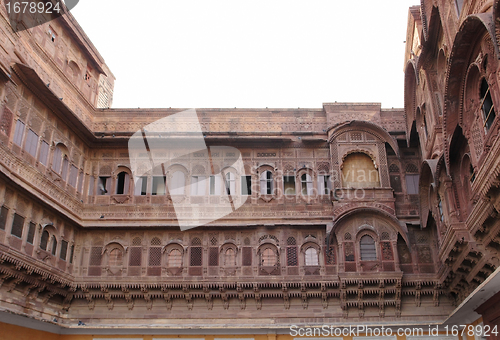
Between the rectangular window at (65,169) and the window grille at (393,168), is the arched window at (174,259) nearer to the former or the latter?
the rectangular window at (65,169)

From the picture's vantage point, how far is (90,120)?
56.8 ft

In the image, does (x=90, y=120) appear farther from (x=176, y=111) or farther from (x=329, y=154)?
(x=329, y=154)

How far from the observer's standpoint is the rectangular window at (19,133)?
1314 cm

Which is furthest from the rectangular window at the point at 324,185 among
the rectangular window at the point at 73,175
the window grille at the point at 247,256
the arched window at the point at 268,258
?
the rectangular window at the point at 73,175

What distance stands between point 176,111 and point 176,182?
2572 millimetres

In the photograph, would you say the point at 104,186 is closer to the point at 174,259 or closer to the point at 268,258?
the point at 174,259

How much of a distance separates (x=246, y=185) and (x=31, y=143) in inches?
264

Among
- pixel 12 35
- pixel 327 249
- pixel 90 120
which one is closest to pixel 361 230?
pixel 327 249

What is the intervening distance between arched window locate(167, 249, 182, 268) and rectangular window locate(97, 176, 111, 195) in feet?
9.96

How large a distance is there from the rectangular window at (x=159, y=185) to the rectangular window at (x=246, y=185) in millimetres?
2588

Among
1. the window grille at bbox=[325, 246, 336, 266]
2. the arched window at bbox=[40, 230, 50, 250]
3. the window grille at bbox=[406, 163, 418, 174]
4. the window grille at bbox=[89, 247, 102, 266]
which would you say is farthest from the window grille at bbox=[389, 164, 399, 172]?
the arched window at bbox=[40, 230, 50, 250]

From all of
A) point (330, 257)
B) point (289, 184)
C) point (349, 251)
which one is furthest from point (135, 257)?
point (349, 251)

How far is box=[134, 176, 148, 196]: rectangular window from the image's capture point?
54.3ft

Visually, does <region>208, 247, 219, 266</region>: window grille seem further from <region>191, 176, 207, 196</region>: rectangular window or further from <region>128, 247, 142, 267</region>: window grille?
<region>128, 247, 142, 267</region>: window grille
